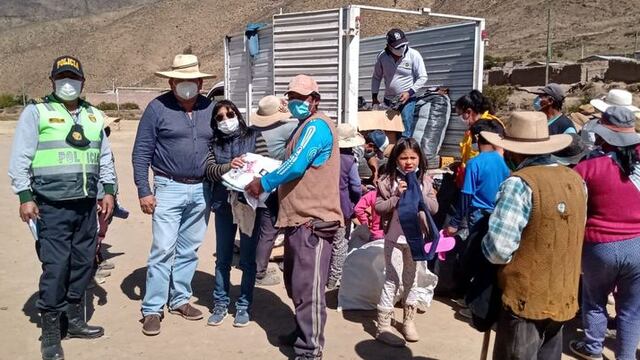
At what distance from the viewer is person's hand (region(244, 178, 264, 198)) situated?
4.34 m

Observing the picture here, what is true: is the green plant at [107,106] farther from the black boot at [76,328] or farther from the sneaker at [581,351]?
the sneaker at [581,351]

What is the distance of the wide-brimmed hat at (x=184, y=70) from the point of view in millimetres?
4852

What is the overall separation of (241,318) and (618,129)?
3.24 metres

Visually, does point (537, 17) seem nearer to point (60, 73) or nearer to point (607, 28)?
point (607, 28)

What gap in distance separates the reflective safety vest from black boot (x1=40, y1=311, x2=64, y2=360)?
875 mm

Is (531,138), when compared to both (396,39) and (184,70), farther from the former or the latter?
(396,39)

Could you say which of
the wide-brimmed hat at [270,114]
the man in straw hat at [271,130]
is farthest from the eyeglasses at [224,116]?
the wide-brimmed hat at [270,114]

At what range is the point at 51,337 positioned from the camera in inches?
174

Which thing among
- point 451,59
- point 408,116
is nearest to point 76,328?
point 408,116

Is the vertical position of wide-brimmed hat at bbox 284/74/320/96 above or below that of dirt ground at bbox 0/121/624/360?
above

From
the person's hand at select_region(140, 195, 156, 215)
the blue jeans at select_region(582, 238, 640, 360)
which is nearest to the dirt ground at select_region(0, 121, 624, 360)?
the blue jeans at select_region(582, 238, 640, 360)

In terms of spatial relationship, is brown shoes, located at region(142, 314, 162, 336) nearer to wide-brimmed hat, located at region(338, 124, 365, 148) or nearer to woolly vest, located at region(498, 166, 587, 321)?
wide-brimmed hat, located at region(338, 124, 365, 148)

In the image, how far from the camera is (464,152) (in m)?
5.70

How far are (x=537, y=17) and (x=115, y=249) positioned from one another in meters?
64.9
